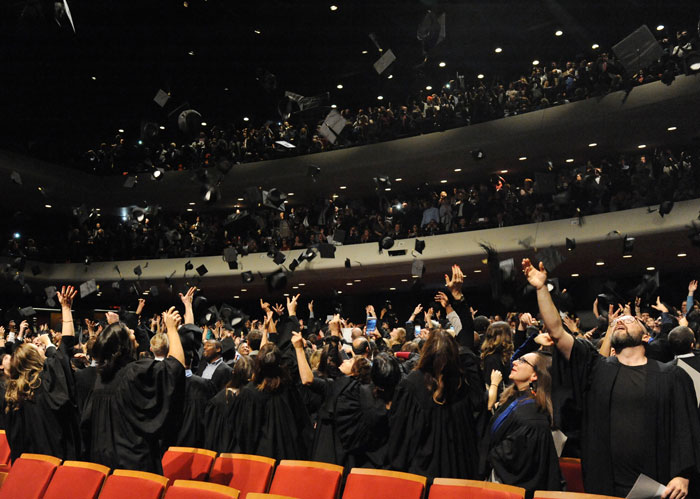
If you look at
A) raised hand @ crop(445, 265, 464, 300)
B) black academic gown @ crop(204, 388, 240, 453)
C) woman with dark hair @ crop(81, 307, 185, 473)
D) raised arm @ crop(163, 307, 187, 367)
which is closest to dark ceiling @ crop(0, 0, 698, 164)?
black academic gown @ crop(204, 388, 240, 453)

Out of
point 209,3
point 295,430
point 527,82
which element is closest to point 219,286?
point 209,3

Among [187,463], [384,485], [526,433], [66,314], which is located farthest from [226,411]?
[526,433]

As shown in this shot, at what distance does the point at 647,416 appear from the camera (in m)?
2.64

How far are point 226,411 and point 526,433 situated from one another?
2.29 m

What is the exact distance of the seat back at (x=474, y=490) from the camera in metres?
2.42

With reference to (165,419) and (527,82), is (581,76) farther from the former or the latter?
(165,419)

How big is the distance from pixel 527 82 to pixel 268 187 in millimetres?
8969

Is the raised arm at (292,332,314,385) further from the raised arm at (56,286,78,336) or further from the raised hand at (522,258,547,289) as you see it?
the raised hand at (522,258,547,289)

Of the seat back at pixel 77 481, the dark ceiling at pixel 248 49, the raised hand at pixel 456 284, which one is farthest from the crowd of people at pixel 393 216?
the seat back at pixel 77 481

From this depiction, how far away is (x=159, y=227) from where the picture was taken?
2131 centimetres

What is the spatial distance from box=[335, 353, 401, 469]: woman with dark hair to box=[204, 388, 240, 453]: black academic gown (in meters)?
0.95

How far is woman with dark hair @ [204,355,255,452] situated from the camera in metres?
4.09

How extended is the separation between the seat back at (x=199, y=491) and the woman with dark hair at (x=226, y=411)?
1.37 meters

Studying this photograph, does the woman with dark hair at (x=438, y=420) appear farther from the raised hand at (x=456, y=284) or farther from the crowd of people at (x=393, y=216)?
the crowd of people at (x=393, y=216)
